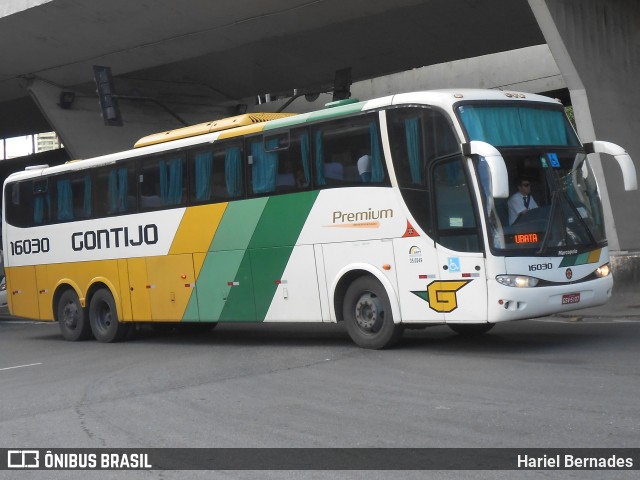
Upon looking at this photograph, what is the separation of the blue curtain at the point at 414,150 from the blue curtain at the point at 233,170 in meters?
3.29

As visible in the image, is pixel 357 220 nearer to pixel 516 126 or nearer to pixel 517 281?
pixel 516 126

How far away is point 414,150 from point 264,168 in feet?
9.34

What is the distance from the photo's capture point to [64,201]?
18734 millimetres

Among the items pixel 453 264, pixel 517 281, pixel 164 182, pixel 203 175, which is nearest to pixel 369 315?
pixel 453 264

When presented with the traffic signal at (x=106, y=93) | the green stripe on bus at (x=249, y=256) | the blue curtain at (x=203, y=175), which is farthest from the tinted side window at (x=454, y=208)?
the traffic signal at (x=106, y=93)

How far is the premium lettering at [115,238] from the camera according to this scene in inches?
660

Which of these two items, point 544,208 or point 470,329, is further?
point 470,329

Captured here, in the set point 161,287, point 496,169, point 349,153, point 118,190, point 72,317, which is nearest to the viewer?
point 496,169

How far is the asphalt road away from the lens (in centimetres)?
771

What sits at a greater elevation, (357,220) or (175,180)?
(175,180)

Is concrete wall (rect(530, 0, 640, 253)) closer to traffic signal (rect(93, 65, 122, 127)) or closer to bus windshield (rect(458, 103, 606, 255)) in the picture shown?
bus windshield (rect(458, 103, 606, 255))

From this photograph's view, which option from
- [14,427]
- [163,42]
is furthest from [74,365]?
[163,42]

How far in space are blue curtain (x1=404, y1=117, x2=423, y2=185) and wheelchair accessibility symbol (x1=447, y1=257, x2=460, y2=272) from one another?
3.39 feet

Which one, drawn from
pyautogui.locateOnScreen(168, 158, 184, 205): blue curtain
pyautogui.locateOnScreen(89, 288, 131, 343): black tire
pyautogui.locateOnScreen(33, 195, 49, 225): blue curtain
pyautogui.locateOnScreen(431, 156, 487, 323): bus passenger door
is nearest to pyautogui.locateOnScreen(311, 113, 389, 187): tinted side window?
pyautogui.locateOnScreen(431, 156, 487, 323): bus passenger door
